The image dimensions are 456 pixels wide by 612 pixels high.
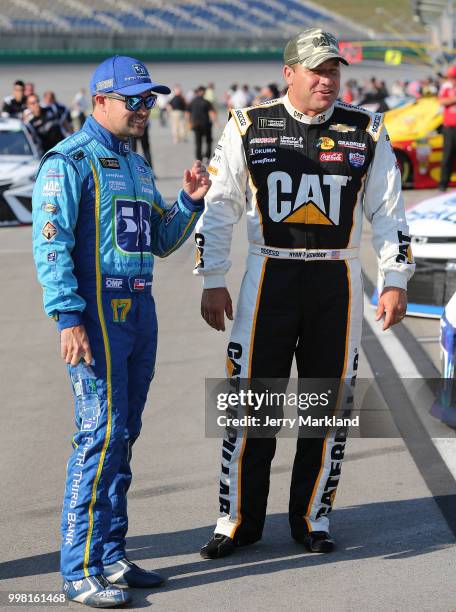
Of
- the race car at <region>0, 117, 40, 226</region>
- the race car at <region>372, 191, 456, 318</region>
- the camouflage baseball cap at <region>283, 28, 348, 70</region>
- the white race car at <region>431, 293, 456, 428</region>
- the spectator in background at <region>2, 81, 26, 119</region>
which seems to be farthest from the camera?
the spectator in background at <region>2, 81, 26, 119</region>

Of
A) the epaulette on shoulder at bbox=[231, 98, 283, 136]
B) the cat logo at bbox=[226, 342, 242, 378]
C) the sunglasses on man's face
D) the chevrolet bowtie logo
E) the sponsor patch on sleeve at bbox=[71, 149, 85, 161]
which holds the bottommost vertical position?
the cat logo at bbox=[226, 342, 242, 378]

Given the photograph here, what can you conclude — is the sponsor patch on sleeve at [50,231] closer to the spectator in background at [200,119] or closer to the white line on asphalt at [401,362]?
the white line on asphalt at [401,362]

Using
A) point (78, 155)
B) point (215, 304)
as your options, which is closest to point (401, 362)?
point (215, 304)

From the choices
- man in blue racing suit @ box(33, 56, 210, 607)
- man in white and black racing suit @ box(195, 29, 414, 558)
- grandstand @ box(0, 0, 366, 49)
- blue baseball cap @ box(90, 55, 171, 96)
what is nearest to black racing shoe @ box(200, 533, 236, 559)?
man in white and black racing suit @ box(195, 29, 414, 558)

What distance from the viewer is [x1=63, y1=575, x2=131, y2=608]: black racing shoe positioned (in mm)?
3818

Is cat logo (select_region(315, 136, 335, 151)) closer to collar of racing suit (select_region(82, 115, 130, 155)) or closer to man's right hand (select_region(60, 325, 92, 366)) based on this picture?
collar of racing suit (select_region(82, 115, 130, 155))

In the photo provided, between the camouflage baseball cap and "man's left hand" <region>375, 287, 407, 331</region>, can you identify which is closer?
the camouflage baseball cap

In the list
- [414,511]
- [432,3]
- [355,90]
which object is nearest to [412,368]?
[414,511]

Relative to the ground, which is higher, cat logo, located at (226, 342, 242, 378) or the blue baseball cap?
the blue baseball cap

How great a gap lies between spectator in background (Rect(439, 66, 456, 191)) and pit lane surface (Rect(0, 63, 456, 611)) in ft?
32.0

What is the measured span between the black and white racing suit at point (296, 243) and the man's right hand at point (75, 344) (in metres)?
0.73

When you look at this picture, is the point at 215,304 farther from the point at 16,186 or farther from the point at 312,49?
the point at 16,186

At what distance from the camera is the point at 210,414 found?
4809mm

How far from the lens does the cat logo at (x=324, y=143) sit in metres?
4.21
